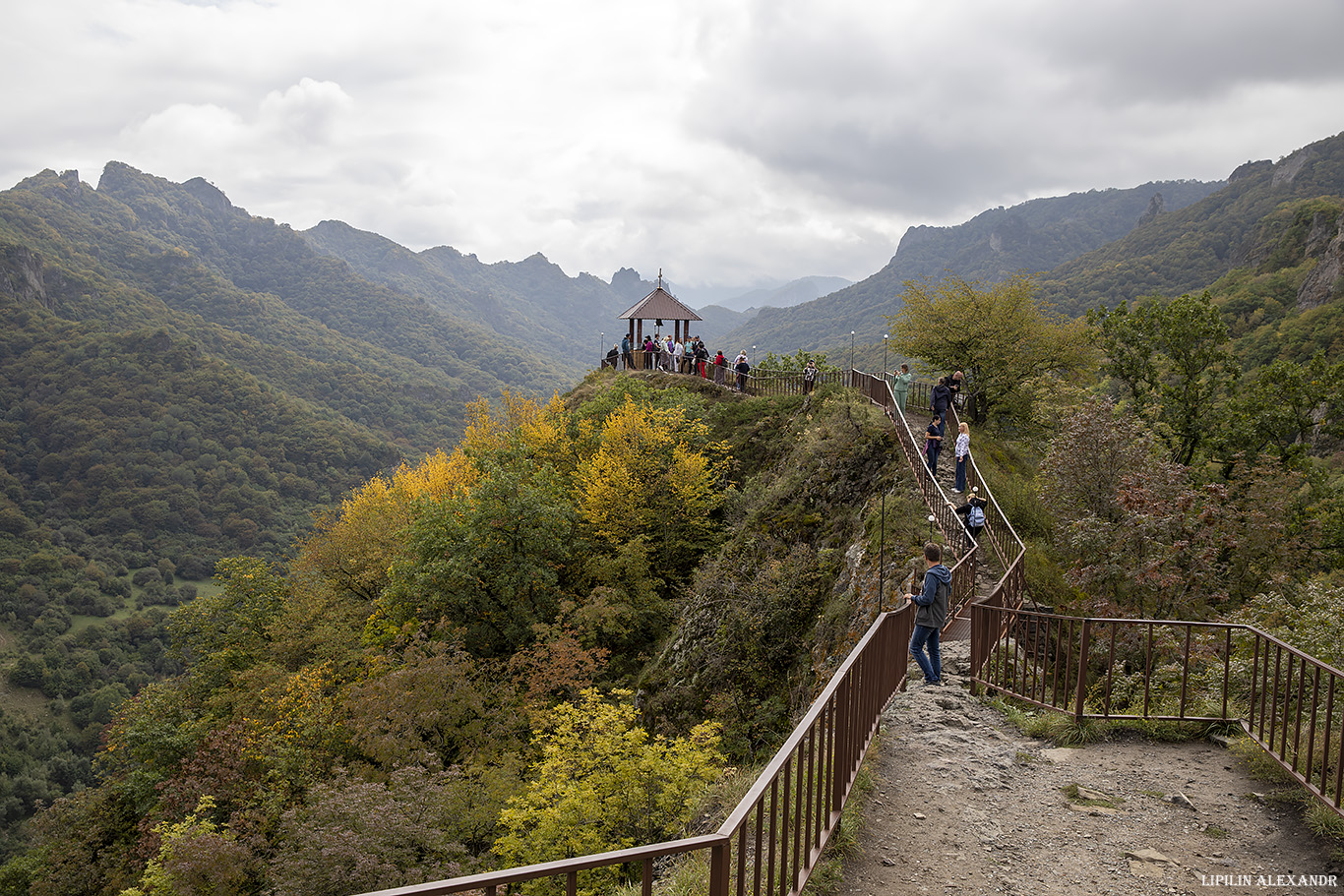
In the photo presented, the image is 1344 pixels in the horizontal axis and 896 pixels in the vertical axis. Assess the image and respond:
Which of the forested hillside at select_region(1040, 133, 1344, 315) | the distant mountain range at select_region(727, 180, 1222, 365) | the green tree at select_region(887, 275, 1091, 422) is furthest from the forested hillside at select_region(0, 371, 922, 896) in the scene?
the distant mountain range at select_region(727, 180, 1222, 365)

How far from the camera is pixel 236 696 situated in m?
23.9

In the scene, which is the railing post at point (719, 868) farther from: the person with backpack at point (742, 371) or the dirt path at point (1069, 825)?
the person with backpack at point (742, 371)

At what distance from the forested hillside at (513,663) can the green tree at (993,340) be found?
318 centimetres

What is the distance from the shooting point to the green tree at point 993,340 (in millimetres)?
20188

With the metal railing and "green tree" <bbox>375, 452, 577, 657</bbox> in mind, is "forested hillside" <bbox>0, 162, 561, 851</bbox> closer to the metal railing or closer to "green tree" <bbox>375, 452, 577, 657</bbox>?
"green tree" <bbox>375, 452, 577, 657</bbox>

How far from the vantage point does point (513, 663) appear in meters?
18.5

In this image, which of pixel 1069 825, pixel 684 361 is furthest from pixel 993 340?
pixel 1069 825

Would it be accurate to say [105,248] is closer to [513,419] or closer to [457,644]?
[513,419]

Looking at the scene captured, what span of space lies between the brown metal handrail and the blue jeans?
1.55 ft

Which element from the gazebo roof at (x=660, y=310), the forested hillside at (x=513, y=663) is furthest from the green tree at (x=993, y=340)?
the gazebo roof at (x=660, y=310)

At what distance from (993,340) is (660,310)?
71.1 ft

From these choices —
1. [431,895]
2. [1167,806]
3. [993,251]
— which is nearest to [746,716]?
[1167,806]

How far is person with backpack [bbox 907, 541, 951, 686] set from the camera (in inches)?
264

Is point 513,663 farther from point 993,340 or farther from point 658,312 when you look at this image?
point 658,312
